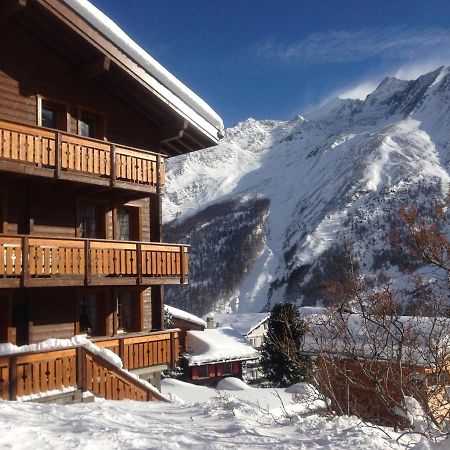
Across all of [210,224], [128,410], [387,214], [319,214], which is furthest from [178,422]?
[210,224]

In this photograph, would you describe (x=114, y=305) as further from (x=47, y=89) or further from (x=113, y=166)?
(x=47, y=89)

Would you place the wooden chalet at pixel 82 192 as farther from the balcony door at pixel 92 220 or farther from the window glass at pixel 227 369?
the window glass at pixel 227 369

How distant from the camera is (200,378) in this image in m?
40.4

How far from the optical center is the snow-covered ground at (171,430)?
6.62m

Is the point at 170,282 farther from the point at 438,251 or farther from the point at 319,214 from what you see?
the point at 319,214

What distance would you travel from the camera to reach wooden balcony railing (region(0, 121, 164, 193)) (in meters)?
11.8

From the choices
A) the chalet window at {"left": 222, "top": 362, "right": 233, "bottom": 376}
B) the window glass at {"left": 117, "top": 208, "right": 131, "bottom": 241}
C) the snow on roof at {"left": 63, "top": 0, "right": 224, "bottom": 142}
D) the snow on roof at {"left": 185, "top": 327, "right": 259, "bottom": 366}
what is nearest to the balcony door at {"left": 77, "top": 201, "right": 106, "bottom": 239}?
the window glass at {"left": 117, "top": 208, "right": 131, "bottom": 241}

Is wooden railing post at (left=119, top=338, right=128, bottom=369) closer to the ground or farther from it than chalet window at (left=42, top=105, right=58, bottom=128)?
closer to the ground

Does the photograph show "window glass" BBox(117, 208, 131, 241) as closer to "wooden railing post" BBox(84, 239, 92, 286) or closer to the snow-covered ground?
"wooden railing post" BBox(84, 239, 92, 286)

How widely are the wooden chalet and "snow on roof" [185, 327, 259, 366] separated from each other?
21.8 m

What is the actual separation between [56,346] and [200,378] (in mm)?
30642

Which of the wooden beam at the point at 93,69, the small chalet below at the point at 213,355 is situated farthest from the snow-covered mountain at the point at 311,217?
the wooden beam at the point at 93,69

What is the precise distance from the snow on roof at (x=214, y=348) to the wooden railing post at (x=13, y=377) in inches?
1056

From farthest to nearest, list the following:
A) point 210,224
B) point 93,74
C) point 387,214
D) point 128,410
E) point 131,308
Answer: point 210,224 → point 387,214 → point 131,308 → point 93,74 → point 128,410
